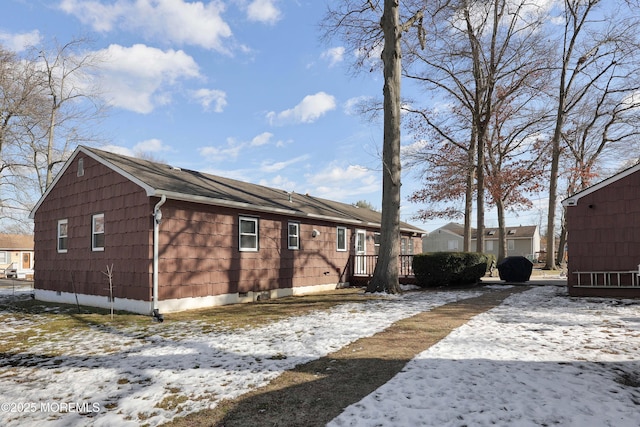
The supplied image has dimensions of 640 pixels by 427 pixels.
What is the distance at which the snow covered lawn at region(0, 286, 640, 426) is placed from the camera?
3662 mm

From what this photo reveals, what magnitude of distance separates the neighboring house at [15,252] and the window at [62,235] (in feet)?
84.1

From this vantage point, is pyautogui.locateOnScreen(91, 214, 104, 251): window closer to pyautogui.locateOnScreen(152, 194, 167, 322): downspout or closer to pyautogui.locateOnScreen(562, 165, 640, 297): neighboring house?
pyautogui.locateOnScreen(152, 194, 167, 322): downspout

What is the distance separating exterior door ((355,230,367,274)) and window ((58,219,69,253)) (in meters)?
10.9

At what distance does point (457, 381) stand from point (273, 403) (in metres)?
2.05

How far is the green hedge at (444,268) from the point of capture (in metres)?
14.3

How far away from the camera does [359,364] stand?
5.10m

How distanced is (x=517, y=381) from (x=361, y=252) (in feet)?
44.2

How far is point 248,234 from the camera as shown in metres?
12.2

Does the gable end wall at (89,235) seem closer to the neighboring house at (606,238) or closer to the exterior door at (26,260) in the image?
the neighboring house at (606,238)

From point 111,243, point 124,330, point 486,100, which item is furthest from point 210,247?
point 486,100

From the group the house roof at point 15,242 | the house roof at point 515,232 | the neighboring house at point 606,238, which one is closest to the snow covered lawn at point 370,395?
the neighboring house at point 606,238

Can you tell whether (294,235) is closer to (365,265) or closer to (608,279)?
(365,265)

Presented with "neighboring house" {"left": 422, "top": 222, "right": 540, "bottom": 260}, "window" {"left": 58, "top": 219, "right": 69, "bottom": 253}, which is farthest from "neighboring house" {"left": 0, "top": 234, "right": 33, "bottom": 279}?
"neighboring house" {"left": 422, "top": 222, "right": 540, "bottom": 260}

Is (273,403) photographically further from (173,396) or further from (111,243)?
(111,243)
